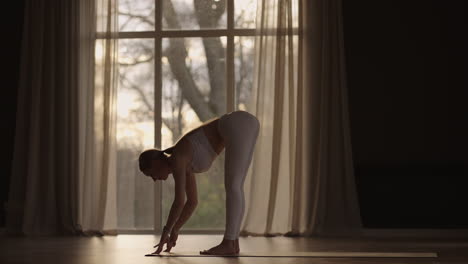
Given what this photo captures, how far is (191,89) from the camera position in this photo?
279 inches

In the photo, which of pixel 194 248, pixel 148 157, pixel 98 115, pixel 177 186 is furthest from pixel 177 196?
pixel 98 115

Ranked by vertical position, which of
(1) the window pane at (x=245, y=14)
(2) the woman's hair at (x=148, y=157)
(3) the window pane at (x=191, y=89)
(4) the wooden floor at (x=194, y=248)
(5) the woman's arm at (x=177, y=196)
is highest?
(1) the window pane at (x=245, y=14)

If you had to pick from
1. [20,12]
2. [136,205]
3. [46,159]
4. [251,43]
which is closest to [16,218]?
[46,159]

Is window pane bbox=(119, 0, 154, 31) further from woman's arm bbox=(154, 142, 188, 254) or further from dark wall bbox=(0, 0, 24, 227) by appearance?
woman's arm bbox=(154, 142, 188, 254)

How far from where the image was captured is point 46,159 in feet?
22.6

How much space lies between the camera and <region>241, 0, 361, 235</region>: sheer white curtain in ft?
21.6

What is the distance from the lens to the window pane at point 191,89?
23.1 ft

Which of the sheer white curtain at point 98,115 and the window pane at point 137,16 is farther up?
the window pane at point 137,16

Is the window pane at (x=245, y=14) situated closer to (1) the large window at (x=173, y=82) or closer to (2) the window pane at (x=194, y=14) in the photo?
(1) the large window at (x=173, y=82)

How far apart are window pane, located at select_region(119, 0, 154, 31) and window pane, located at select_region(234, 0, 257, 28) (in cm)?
80

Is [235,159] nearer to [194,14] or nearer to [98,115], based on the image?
[98,115]

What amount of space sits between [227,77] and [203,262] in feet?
11.0

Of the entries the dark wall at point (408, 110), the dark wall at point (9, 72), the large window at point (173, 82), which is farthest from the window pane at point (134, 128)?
the dark wall at point (408, 110)

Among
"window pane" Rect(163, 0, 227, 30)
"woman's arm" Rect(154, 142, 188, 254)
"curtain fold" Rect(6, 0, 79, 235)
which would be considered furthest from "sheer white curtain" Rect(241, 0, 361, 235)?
"woman's arm" Rect(154, 142, 188, 254)
